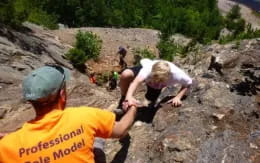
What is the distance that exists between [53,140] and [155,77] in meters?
2.54

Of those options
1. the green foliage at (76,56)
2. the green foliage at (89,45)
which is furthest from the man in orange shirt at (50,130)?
the green foliage at (89,45)

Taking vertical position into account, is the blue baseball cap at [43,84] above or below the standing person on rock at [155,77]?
above

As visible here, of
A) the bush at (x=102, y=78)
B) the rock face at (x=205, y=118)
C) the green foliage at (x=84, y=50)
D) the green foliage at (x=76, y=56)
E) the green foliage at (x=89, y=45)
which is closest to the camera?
the rock face at (x=205, y=118)

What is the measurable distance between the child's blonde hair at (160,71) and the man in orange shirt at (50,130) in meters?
2.24

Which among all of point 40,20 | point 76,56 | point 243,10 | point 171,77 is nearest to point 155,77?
point 171,77

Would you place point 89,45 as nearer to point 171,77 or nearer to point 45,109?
point 171,77

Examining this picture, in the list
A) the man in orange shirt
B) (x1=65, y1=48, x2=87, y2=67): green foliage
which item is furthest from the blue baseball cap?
(x1=65, y1=48, x2=87, y2=67): green foliage

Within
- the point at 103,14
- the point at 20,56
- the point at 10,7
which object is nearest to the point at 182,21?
the point at 103,14

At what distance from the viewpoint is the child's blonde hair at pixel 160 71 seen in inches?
233

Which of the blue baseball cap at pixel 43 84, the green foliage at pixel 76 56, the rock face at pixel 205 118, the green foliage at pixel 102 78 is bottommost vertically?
the green foliage at pixel 102 78

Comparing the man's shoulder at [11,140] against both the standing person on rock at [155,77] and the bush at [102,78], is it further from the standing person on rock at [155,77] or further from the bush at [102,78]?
the bush at [102,78]

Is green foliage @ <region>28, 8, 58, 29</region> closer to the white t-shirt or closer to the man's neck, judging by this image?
the white t-shirt

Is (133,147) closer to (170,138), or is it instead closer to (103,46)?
(170,138)

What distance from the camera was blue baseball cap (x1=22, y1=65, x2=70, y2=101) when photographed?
3590mm
